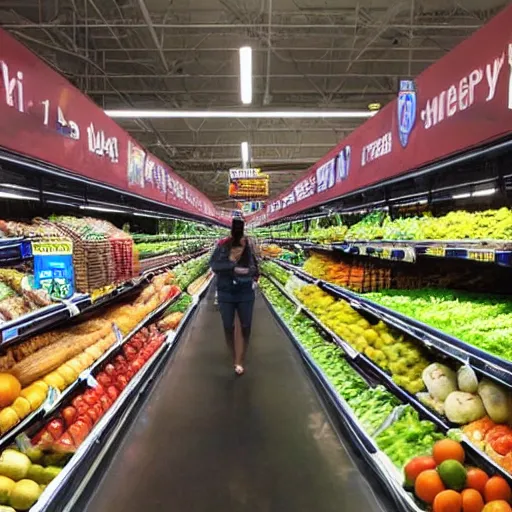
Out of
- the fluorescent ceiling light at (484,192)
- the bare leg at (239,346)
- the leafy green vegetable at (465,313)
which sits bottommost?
the bare leg at (239,346)

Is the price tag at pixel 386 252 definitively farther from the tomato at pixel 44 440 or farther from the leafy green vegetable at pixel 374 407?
the tomato at pixel 44 440

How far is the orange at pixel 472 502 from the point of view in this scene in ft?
6.66

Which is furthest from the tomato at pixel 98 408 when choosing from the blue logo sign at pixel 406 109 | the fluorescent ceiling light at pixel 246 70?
the fluorescent ceiling light at pixel 246 70

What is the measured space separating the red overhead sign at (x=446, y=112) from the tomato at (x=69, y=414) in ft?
9.02

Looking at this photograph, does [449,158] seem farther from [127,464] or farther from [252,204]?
[252,204]

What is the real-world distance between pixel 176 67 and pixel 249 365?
344 inches

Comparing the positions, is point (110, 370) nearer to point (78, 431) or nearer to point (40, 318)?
point (78, 431)

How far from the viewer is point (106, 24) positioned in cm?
921

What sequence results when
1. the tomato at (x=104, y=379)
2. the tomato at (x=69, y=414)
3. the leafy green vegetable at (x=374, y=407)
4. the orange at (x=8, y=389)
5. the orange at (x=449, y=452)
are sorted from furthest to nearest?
1. the tomato at (x=104, y=379)
2. the tomato at (x=69, y=414)
3. the leafy green vegetable at (x=374, y=407)
4. the orange at (x=8, y=389)
5. the orange at (x=449, y=452)

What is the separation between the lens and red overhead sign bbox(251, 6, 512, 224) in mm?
2271

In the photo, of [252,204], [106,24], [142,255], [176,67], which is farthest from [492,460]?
[252,204]

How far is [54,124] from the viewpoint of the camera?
3.16 m

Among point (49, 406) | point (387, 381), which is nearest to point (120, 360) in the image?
point (49, 406)

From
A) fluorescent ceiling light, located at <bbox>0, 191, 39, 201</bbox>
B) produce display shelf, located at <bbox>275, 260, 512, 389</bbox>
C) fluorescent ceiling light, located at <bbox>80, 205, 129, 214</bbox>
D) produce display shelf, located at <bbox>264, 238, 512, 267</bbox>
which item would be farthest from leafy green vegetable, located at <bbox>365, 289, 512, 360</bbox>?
fluorescent ceiling light, located at <bbox>80, 205, 129, 214</bbox>
